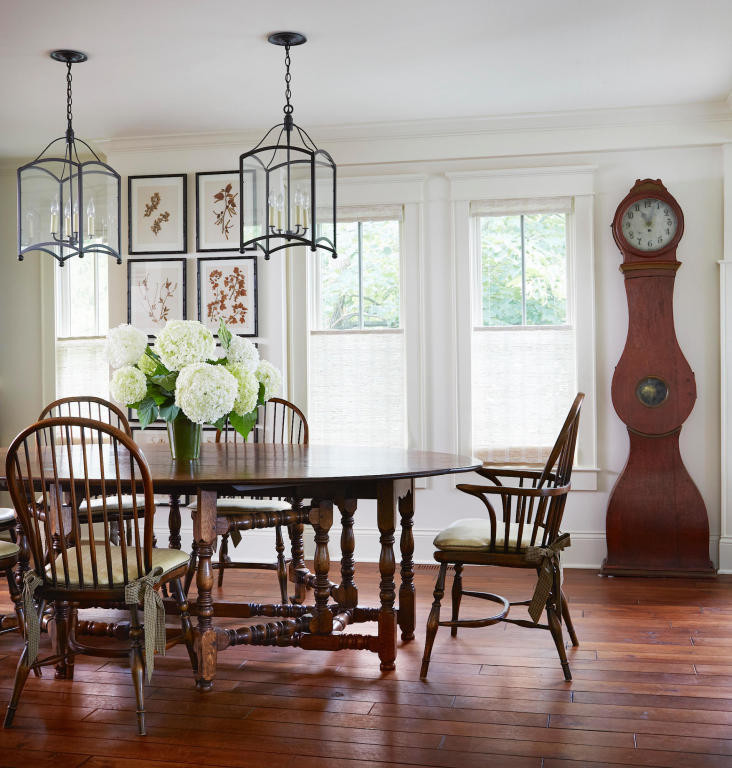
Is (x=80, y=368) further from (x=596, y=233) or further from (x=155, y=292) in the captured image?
(x=596, y=233)

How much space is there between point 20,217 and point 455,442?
264 cm

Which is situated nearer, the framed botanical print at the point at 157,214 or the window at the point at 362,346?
the window at the point at 362,346

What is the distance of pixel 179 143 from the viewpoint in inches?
204

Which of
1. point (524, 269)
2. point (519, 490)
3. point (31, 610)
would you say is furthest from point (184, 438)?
point (524, 269)

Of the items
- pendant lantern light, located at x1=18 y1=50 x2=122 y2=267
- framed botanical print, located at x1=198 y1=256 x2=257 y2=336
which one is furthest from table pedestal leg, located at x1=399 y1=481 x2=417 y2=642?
framed botanical print, located at x1=198 y1=256 x2=257 y2=336

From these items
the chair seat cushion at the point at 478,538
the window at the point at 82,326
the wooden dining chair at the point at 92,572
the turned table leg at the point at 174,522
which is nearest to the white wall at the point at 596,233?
the window at the point at 82,326

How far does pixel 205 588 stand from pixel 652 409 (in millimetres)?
2746

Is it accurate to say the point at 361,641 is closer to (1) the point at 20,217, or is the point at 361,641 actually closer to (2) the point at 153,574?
(2) the point at 153,574

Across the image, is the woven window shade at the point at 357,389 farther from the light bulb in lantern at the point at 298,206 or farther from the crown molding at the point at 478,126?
the light bulb in lantern at the point at 298,206

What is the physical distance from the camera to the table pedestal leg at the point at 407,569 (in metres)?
3.30

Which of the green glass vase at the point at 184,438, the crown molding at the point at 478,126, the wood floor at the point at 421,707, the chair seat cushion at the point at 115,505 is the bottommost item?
the wood floor at the point at 421,707

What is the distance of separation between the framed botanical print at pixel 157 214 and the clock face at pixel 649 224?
2575 mm

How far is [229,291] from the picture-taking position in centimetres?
517

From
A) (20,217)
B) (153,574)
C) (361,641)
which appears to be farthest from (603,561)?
(20,217)
